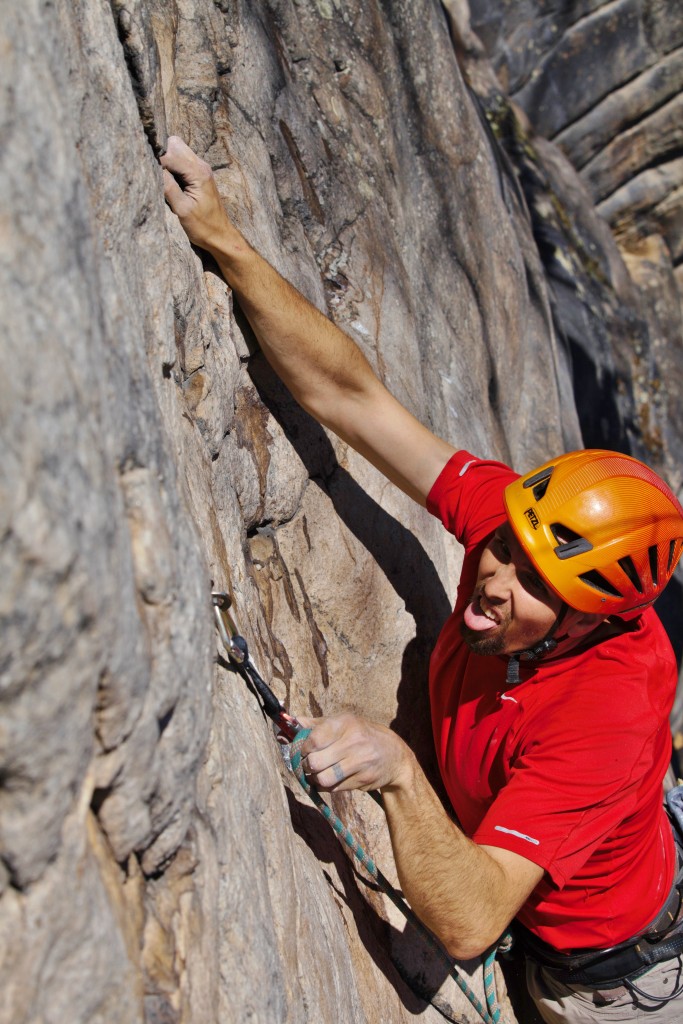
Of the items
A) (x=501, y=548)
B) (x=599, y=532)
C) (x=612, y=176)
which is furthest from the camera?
(x=612, y=176)

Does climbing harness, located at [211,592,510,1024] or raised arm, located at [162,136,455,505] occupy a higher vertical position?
raised arm, located at [162,136,455,505]

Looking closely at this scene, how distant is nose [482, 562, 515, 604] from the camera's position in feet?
9.42

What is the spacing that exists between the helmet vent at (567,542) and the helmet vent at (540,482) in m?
0.12

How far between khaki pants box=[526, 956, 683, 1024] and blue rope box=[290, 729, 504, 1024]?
22 cm

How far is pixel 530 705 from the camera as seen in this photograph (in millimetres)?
2869

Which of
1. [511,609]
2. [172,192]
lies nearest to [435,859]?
[511,609]

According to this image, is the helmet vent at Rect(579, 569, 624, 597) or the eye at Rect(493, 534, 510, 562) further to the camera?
the eye at Rect(493, 534, 510, 562)

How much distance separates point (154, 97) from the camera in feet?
7.34

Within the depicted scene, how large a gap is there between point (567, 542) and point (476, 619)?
390 mm

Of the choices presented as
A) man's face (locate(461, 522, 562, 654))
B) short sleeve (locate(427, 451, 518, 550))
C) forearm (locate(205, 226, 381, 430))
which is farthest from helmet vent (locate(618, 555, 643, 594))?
forearm (locate(205, 226, 381, 430))

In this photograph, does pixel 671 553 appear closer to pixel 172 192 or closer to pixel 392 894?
pixel 392 894

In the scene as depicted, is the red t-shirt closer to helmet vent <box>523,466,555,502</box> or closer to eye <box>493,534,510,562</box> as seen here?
eye <box>493,534,510,562</box>

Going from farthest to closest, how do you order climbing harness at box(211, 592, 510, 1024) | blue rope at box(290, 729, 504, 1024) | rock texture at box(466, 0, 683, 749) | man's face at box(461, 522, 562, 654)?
rock texture at box(466, 0, 683, 749) → man's face at box(461, 522, 562, 654) → blue rope at box(290, 729, 504, 1024) → climbing harness at box(211, 592, 510, 1024)

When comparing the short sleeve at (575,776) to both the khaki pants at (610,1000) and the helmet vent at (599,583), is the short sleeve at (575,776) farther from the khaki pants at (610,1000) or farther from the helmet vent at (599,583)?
the khaki pants at (610,1000)
